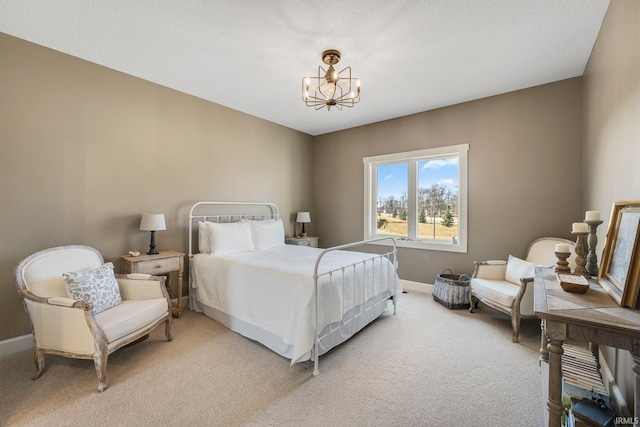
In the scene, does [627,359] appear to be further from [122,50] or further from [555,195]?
[122,50]

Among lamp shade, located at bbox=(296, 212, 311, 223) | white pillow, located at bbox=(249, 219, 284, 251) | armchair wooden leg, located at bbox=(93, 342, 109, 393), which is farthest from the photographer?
lamp shade, located at bbox=(296, 212, 311, 223)

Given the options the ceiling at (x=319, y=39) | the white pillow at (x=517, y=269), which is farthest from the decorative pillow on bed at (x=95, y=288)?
the white pillow at (x=517, y=269)

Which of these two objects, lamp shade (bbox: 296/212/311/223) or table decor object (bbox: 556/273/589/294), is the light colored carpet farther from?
lamp shade (bbox: 296/212/311/223)

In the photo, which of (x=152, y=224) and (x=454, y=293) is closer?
(x=152, y=224)

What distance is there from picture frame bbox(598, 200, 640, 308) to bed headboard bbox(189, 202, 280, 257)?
383 centimetres

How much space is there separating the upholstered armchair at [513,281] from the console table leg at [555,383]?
1.75 m

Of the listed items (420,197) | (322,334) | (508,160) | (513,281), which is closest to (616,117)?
(508,160)

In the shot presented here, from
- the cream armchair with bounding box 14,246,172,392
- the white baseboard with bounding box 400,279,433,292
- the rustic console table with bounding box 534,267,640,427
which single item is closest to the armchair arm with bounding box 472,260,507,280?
the white baseboard with bounding box 400,279,433,292

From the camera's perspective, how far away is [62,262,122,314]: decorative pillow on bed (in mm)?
2172

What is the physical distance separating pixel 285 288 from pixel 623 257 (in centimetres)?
210

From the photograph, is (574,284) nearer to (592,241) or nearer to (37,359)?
(592,241)

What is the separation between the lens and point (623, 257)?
50.6 inches

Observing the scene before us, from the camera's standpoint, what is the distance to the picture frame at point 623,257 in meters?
1.15

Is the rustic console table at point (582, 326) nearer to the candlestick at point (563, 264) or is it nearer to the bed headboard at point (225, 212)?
the candlestick at point (563, 264)
